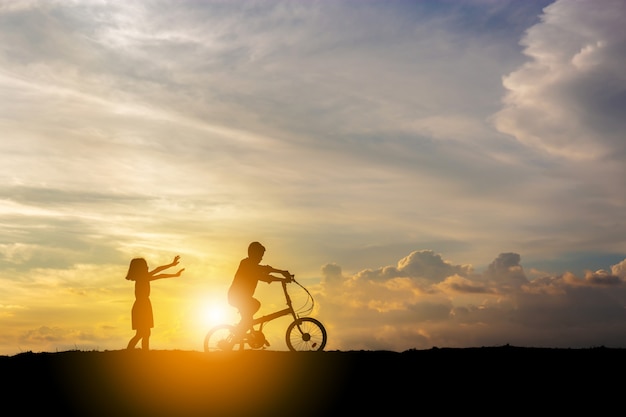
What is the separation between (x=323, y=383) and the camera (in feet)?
56.9

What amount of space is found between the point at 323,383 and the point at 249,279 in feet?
13.3

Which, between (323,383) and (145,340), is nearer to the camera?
(323,383)

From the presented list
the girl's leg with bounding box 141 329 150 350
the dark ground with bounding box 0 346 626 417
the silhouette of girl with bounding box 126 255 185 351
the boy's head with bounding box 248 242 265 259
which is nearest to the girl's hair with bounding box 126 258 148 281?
the silhouette of girl with bounding box 126 255 185 351

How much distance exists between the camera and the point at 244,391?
17031 mm

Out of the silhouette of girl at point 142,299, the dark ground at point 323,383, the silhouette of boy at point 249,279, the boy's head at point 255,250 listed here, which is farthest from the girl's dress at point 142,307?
the boy's head at point 255,250

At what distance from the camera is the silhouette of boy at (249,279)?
20.0 meters

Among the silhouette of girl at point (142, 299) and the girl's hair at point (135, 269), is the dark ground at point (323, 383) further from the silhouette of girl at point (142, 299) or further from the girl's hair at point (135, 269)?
the girl's hair at point (135, 269)

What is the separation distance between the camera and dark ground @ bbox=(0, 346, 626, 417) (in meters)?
16.1

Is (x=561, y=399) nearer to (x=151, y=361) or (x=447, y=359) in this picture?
(x=447, y=359)

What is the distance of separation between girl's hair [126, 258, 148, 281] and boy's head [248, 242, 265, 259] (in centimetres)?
312

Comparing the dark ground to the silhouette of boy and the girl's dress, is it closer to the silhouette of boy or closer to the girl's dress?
the girl's dress

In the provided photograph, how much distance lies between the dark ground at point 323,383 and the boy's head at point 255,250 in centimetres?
271

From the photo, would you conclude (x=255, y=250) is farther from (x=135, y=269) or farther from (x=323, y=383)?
(x=323, y=383)

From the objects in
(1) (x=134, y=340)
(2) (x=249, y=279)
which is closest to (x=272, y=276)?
(2) (x=249, y=279)
